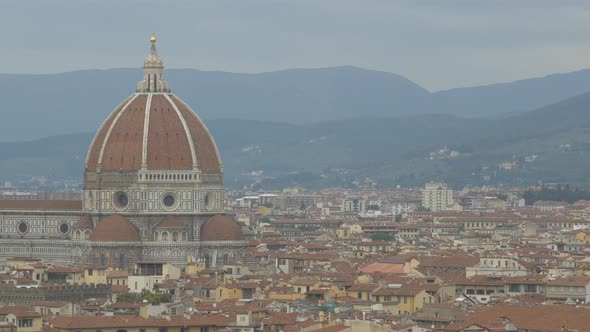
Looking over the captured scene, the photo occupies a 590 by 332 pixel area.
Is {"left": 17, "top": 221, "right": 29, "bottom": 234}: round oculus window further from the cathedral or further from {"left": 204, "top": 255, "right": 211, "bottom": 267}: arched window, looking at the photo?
{"left": 204, "top": 255, "right": 211, "bottom": 267}: arched window

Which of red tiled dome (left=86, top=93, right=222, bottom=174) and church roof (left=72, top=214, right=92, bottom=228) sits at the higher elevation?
red tiled dome (left=86, top=93, right=222, bottom=174)

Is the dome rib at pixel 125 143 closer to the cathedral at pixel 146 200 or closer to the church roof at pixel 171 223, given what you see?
the cathedral at pixel 146 200

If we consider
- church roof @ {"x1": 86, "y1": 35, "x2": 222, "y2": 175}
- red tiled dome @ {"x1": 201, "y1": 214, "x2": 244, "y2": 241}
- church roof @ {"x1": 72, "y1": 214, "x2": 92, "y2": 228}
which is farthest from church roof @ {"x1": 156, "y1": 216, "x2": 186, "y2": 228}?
church roof @ {"x1": 72, "y1": 214, "x2": 92, "y2": 228}

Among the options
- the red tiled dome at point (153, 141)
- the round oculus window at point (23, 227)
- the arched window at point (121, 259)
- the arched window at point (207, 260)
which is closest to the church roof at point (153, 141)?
the red tiled dome at point (153, 141)

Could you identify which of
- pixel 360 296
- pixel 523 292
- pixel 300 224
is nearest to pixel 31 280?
pixel 360 296

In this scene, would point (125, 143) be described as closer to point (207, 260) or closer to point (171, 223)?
point (171, 223)

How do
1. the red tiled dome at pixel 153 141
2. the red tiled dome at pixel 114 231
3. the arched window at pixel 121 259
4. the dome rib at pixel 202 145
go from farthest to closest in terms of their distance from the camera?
1. the dome rib at pixel 202 145
2. the red tiled dome at pixel 153 141
3. the red tiled dome at pixel 114 231
4. the arched window at pixel 121 259
